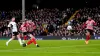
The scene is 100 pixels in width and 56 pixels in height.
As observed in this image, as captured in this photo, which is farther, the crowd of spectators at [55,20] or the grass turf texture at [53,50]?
the crowd of spectators at [55,20]

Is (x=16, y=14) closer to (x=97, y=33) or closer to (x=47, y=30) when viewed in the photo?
(x=47, y=30)

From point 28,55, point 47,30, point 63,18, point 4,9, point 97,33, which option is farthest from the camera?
point 4,9

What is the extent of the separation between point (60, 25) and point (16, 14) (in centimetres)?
795

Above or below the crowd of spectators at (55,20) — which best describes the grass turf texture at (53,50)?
below

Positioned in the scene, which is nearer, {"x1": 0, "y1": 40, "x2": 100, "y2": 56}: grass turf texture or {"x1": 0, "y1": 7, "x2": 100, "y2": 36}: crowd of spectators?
{"x1": 0, "y1": 40, "x2": 100, "y2": 56}: grass turf texture

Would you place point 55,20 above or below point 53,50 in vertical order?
above

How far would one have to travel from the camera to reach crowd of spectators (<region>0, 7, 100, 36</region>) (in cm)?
4438

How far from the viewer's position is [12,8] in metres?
58.9

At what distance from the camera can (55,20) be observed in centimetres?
4884

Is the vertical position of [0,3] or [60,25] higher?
[0,3]

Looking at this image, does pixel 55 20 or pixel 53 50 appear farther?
pixel 55 20

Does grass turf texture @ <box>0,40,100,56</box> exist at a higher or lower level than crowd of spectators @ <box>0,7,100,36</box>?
lower

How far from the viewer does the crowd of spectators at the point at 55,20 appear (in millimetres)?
44375

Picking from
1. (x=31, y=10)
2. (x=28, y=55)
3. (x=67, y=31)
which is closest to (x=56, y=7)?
(x=31, y=10)
